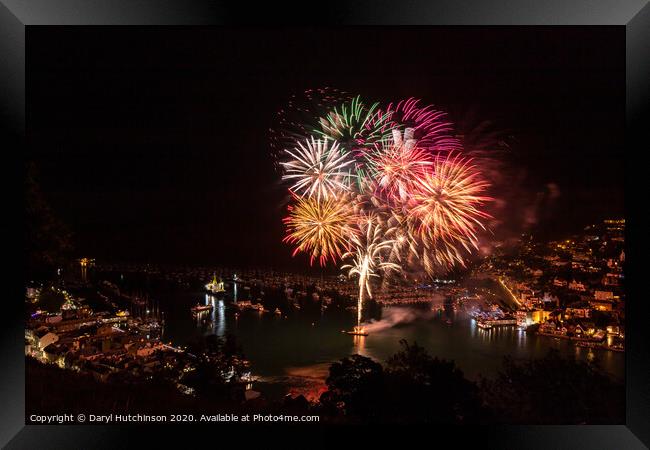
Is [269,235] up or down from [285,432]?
up

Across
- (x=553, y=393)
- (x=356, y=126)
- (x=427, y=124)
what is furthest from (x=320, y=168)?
(x=553, y=393)

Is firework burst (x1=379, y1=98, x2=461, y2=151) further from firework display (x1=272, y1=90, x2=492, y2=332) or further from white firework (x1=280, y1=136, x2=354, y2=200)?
white firework (x1=280, y1=136, x2=354, y2=200)

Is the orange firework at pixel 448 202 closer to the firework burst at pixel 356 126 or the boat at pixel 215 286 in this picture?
the firework burst at pixel 356 126

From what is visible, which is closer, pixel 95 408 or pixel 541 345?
pixel 95 408

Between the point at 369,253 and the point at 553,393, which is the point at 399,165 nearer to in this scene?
the point at 369,253

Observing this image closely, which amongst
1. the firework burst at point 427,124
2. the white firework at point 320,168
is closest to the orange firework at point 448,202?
the firework burst at point 427,124
